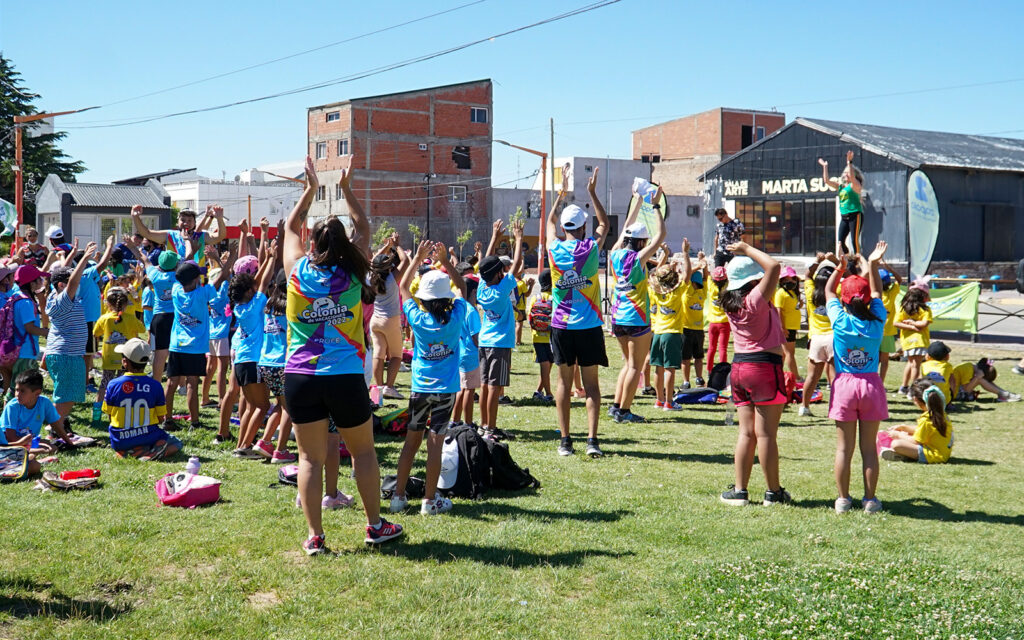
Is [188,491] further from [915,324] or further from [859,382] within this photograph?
[915,324]

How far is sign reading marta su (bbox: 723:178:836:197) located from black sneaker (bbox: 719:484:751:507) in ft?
107

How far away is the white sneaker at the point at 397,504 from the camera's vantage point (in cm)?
645

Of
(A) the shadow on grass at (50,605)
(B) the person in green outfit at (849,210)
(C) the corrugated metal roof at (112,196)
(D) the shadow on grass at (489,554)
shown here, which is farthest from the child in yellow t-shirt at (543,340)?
(C) the corrugated metal roof at (112,196)

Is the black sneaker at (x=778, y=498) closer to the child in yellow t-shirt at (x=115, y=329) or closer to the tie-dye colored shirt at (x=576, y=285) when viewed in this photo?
the tie-dye colored shirt at (x=576, y=285)

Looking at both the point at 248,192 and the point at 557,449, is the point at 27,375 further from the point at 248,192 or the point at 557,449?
the point at 248,192

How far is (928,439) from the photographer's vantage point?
341 inches

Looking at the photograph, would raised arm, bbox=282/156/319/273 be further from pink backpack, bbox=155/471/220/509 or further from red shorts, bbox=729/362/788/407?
red shorts, bbox=729/362/788/407

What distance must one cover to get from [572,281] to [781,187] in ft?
111

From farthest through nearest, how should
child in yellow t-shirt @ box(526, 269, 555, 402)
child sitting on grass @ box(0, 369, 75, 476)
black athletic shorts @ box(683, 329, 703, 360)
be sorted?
black athletic shorts @ box(683, 329, 703, 360)
child in yellow t-shirt @ box(526, 269, 555, 402)
child sitting on grass @ box(0, 369, 75, 476)

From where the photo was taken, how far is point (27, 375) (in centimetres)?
770

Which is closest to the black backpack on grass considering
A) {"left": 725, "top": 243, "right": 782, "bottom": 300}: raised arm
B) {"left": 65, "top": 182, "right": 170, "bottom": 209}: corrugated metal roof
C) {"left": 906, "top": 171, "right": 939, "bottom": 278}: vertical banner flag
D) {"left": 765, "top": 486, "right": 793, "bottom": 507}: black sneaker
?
{"left": 765, "top": 486, "right": 793, "bottom": 507}: black sneaker

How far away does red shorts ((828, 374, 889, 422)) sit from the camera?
6.54 meters

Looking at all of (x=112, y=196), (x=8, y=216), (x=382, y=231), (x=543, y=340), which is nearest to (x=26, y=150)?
(x=112, y=196)

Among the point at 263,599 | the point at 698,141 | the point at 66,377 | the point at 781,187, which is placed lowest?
the point at 263,599
